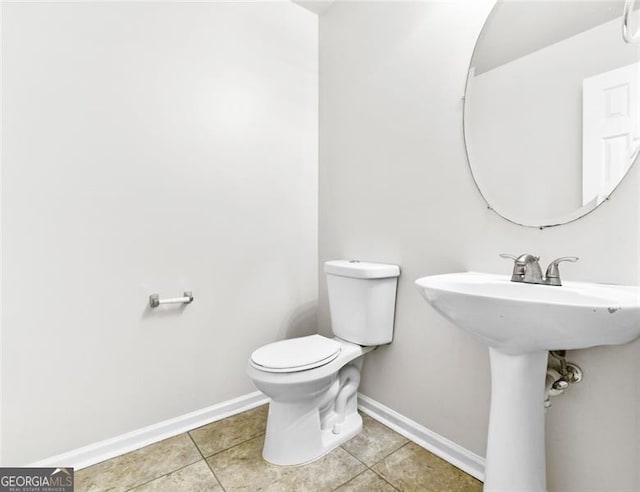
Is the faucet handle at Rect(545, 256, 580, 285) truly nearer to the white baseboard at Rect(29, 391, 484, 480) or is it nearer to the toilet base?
the white baseboard at Rect(29, 391, 484, 480)

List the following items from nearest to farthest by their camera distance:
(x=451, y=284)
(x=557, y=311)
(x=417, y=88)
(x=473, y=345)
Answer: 1. (x=557, y=311)
2. (x=451, y=284)
3. (x=473, y=345)
4. (x=417, y=88)

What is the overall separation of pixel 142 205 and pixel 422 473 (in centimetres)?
162

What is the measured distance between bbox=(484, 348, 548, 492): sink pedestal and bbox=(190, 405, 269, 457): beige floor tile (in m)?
1.07

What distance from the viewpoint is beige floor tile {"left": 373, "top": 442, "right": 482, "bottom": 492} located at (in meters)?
1.24

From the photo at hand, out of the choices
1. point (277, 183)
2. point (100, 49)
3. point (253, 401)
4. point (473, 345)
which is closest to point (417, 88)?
point (277, 183)

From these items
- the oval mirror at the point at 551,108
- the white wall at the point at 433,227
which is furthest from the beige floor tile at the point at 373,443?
the oval mirror at the point at 551,108

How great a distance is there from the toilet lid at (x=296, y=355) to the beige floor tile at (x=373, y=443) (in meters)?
0.43

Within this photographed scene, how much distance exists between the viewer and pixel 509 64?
1.20 metres

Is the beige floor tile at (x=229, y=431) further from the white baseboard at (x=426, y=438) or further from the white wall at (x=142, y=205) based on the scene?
the white baseboard at (x=426, y=438)

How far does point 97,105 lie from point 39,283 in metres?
0.74

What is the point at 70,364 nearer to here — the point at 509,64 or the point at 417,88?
the point at 417,88

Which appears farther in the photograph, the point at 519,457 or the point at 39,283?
the point at 39,283

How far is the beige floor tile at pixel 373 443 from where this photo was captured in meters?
1.42

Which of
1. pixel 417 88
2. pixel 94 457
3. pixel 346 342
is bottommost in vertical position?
pixel 94 457
